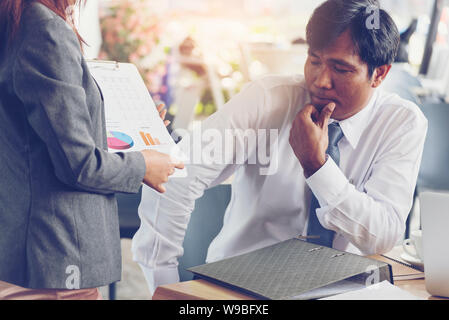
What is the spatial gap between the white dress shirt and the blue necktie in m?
0.03

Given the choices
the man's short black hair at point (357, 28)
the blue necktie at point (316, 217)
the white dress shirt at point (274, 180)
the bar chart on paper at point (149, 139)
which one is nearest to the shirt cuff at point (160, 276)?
the white dress shirt at point (274, 180)

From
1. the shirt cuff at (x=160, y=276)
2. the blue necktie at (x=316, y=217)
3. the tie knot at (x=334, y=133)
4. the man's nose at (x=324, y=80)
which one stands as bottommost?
the shirt cuff at (x=160, y=276)

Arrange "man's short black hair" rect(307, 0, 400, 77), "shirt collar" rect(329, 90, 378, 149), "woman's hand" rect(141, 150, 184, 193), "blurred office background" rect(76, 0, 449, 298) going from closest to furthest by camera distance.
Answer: "woman's hand" rect(141, 150, 184, 193) < "man's short black hair" rect(307, 0, 400, 77) < "shirt collar" rect(329, 90, 378, 149) < "blurred office background" rect(76, 0, 449, 298)

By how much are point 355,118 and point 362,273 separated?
2.01 feet

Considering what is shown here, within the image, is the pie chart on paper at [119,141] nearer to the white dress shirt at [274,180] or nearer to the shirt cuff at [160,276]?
the white dress shirt at [274,180]

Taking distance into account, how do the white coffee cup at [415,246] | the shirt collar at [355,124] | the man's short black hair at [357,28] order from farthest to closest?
1. the shirt collar at [355,124]
2. the man's short black hair at [357,28]
3. the white coffee cup at [415,246]

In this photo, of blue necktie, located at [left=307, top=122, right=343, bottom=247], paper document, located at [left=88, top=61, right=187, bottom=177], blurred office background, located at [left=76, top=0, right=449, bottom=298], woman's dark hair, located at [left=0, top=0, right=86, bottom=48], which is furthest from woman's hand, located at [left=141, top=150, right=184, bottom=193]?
blurred office background, located at [left=76, top=0, right=449, bottom=298]

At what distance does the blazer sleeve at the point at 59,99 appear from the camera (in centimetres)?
86

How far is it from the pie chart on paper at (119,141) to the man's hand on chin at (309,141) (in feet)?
1.35

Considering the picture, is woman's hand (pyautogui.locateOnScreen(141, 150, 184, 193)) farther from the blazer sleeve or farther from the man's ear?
the man's ear

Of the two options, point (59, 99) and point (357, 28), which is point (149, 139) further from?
point (357, 28)

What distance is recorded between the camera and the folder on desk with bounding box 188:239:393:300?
0.87 meters

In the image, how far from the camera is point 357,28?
1347mm
